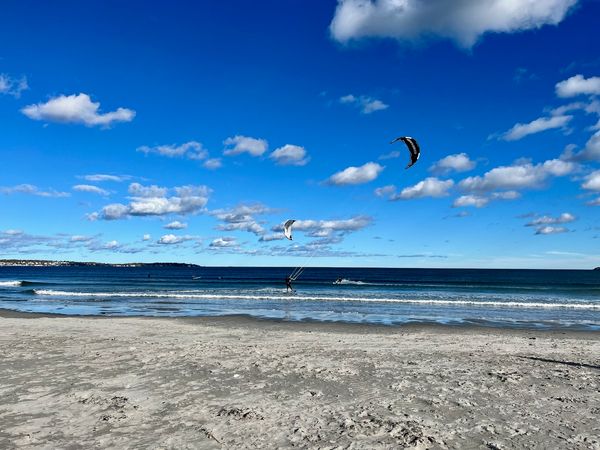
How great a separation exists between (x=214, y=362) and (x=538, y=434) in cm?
696

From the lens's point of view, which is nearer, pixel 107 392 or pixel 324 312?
pixel 107 392

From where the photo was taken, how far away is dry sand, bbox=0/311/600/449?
6.20 m

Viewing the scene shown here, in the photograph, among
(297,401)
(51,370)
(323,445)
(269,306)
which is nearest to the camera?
(323,445)

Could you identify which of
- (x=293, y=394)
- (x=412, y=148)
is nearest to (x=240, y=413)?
(x=293, y=394)

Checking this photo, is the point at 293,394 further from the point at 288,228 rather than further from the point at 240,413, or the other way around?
the point at 288,228

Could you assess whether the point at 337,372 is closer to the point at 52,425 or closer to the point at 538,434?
the point at 538,434

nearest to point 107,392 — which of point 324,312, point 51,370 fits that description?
point 51,370

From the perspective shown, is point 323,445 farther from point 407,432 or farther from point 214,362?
point 214,362

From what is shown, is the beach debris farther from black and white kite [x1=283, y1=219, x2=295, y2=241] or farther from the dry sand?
black and white kite [x1=283, y1=219, x2=295, y2=241]

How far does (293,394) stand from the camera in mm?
8203

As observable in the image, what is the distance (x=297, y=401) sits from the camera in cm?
778

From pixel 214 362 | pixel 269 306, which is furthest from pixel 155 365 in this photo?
pixel 269 306

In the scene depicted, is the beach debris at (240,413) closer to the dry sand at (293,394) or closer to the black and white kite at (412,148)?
the dry sand at (293,394)

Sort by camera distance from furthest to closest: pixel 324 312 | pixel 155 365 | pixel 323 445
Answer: pixel 324 312 < pixel 155 365 < pixel 323 445
